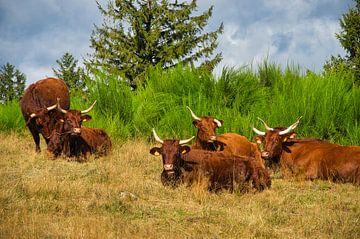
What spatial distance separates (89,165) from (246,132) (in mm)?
4726

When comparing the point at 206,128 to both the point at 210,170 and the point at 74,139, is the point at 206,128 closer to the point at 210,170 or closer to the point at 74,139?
the point at 210,170

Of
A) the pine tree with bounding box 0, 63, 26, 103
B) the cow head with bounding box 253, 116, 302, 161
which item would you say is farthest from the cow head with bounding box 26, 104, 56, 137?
the pine tree with bounding box 0, 63, 26, 103

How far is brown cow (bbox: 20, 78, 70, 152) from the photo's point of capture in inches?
506

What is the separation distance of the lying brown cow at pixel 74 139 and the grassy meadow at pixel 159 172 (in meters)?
0.37

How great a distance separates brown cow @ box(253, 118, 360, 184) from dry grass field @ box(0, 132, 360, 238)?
0.37m

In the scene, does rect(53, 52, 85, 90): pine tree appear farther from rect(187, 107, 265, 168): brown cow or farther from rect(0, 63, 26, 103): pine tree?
rect(187, 107, 265, 168): brown cow

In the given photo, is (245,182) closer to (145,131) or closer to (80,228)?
(80,228)

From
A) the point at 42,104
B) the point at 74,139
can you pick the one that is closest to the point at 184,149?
the point at 74,139

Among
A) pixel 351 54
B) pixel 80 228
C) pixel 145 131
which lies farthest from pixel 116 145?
pixel 351 54

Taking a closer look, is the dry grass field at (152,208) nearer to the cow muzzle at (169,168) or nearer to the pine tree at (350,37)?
the cow muzzle at (169,168)

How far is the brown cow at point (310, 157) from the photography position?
32.0ft

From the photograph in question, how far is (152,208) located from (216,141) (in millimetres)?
4007

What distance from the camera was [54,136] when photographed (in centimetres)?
1250

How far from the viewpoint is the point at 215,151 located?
9.78 meters
